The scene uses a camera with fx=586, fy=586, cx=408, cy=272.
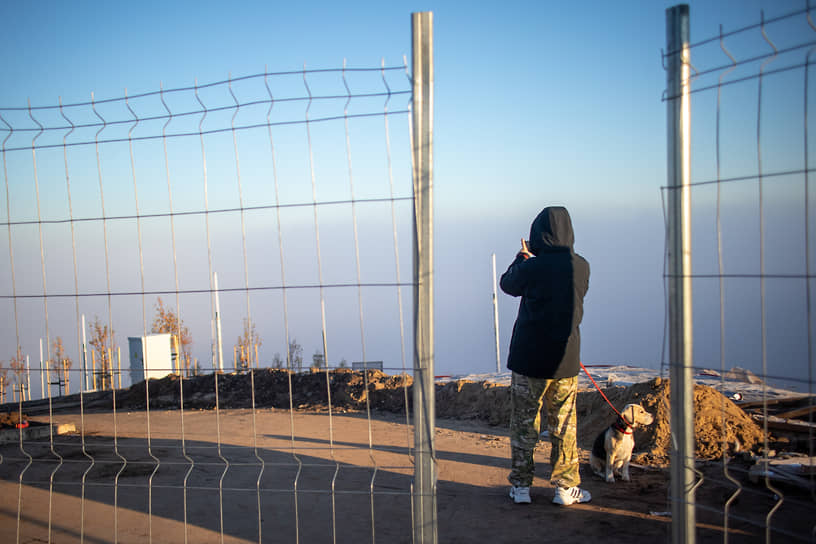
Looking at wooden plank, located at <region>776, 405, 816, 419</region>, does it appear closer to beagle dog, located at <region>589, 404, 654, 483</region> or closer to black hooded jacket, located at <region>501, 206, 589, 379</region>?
beagle dog, located at <region>589, 404, 654, 483</region>

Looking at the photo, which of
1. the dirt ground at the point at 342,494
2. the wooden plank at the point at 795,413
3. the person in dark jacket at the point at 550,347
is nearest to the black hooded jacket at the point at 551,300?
the person in dark jacket at the point at 550,347

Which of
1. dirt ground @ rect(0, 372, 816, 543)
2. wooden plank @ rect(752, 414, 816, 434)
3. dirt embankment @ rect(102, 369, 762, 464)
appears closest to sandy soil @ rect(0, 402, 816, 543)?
dirt ground @ rect(0, 372, 816, 543)

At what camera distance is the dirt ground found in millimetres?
3863

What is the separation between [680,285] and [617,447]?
248 centimetres

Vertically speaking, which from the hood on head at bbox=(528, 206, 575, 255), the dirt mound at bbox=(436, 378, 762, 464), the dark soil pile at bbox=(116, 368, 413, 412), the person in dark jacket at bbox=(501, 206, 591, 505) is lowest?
the dark soil pile at bbox=(116, 368, 413, 412)

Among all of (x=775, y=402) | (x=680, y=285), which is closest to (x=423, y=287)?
(x=680, y=285)

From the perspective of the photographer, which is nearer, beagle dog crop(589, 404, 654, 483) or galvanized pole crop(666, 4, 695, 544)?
galvanized pole crop(666, 4, 695, 544)

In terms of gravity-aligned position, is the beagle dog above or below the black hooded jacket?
below

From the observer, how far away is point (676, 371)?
2967 mm

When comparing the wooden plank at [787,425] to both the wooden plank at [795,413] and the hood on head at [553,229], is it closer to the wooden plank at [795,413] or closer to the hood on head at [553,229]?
the wooden plank at [795,413]

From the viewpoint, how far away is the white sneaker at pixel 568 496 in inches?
173

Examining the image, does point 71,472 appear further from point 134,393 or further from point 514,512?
point 134,393

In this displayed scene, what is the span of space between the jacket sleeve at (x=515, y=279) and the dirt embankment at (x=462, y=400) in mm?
1077

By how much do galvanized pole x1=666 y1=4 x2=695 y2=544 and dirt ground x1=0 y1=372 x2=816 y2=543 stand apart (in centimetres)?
23
